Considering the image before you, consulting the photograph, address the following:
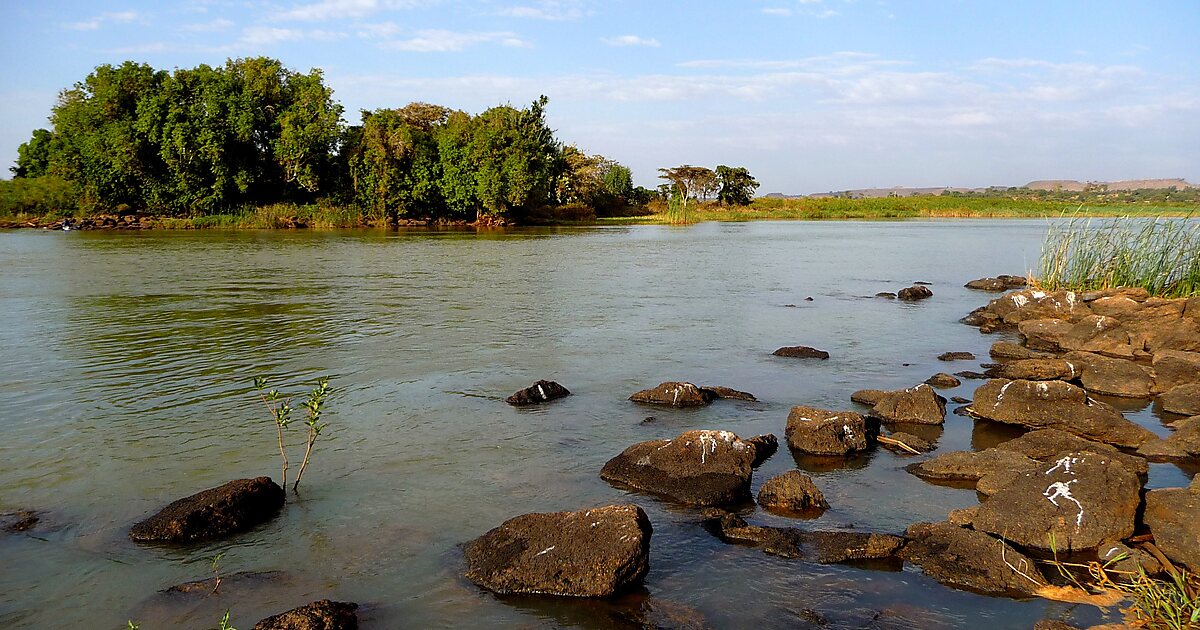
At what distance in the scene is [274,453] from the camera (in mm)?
8375

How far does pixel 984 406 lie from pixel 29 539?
989 cm

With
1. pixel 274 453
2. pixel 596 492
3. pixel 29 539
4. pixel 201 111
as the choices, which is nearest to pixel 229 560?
pixel 29 539

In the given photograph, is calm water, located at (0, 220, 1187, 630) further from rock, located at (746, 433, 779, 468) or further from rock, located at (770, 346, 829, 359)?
rock, located at (770, 346, 829, 359)

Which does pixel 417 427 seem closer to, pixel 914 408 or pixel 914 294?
pixel 914 408

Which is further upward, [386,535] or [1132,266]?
[1132,266]

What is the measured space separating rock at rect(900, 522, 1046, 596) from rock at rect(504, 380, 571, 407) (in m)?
5.49

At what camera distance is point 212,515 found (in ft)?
21.0

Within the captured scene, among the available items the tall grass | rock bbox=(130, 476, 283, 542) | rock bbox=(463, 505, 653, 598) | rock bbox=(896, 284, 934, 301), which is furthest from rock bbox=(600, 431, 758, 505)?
rock bbox=(896, 284, 934, 301)

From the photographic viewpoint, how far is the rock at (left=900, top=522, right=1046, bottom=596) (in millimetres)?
5535

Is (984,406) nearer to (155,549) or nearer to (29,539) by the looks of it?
(155,549)

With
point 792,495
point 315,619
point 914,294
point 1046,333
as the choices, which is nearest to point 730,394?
point 792,495

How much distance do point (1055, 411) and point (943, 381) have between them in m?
2.44

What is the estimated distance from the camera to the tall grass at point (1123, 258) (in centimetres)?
1692

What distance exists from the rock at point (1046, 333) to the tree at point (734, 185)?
7347cm
